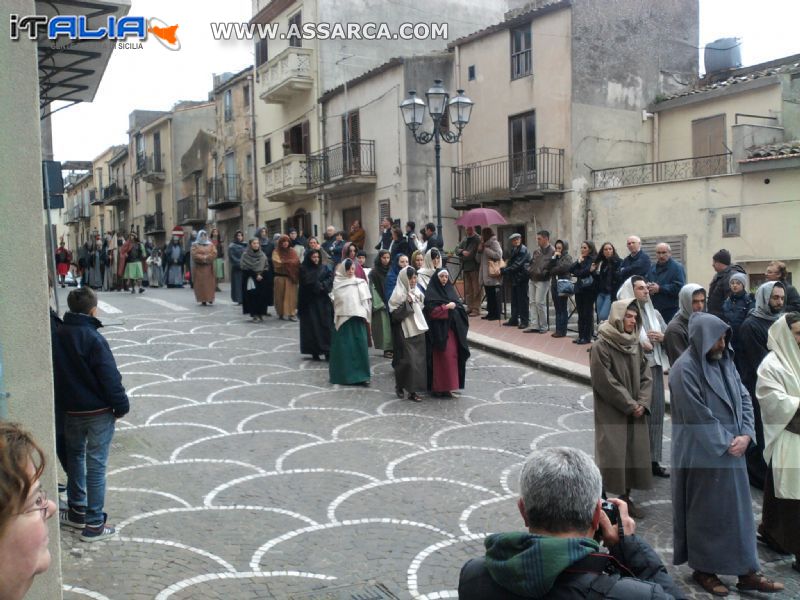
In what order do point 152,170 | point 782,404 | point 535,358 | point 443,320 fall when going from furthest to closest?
point 152,170 → point 535,358 → point 443,320 → point 782,404

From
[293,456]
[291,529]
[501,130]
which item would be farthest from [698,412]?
[501,130]

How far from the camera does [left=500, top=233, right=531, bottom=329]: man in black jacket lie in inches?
578

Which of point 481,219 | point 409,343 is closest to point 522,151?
point 481,219

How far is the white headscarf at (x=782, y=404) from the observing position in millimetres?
5145

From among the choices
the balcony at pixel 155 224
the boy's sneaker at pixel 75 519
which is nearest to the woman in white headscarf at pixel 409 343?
the boy's sneaker at pixel 75 519

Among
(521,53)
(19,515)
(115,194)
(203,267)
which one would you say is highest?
(521,53)

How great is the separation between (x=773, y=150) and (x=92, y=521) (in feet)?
54.8

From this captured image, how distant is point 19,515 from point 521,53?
901 inches

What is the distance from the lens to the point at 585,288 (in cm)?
1271

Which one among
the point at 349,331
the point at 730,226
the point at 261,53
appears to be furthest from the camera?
the point at 261,53

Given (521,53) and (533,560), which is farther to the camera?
(521,53)

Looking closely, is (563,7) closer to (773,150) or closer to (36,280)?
(773,150)

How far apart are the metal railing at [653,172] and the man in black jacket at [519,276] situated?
308 inches

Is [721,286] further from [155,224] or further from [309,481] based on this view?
[155,224]
